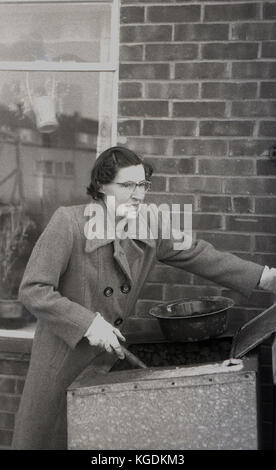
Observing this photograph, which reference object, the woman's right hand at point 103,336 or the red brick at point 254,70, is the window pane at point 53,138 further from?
the woman's right hand at point 103,336

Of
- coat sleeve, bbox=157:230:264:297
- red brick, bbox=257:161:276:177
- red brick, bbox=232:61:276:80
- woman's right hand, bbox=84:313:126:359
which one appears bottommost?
woman's right hand, bbox=84:313:126:359

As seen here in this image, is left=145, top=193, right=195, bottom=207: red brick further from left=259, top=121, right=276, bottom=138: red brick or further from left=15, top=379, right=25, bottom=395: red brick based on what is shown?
left=15, top=379, right=25, bottom=395: red brick

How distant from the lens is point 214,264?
3543 millimetres

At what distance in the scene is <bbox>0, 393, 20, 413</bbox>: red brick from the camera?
4.25 meters

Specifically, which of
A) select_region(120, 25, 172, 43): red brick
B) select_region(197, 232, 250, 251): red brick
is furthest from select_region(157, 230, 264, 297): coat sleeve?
select_region(120, 25, 172, 43): red brick

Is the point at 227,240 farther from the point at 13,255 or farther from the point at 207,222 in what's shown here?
the point at 13,255

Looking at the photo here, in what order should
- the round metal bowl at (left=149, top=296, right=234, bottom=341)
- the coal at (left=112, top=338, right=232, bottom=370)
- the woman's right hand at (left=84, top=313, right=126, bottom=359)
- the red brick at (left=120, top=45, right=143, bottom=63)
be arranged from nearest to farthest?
the woman's right hand at (left=84, top=313, right=126, bottom=359) → the round metal bowl at (left=149, top=296, right=234, bottom=341) → the coal at (left=112, top=338, right=232, bottom=370) → the red brick at (left=120, top=45, right=143, bottom=63)

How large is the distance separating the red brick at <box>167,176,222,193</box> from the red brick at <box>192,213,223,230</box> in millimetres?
160

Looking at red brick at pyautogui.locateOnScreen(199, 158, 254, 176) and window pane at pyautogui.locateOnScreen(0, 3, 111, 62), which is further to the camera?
window pane at pyautogui.locateOnScreen(0, 3, 111, 62)

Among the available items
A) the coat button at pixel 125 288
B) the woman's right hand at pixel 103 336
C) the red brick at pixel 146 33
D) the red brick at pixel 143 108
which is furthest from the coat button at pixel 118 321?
the red brick at pixel 146 33

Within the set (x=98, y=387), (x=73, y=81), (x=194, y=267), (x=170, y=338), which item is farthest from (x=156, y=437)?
(x=73, y=81)

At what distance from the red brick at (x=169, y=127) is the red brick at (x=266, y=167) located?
0.47m

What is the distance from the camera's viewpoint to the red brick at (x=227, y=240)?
391cm

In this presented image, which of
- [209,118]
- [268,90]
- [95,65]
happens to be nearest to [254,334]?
[209,118]
